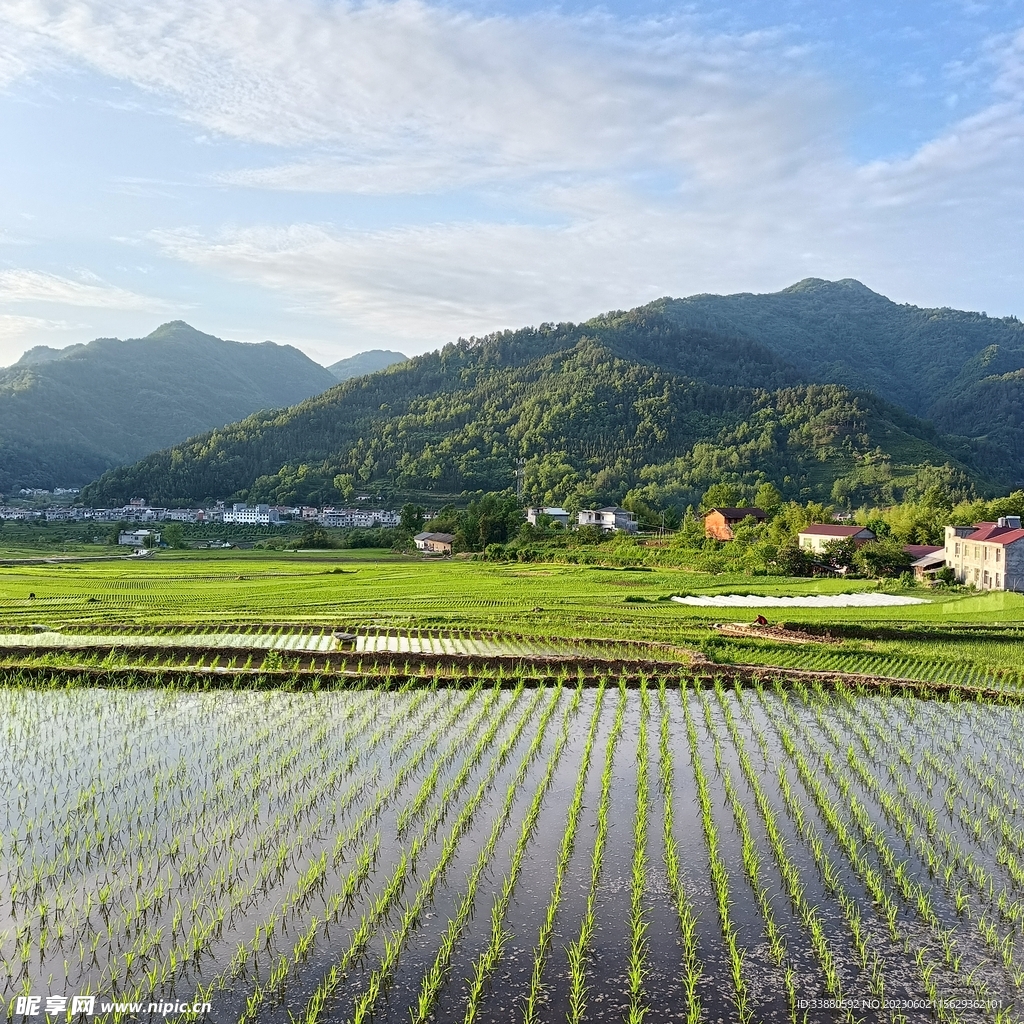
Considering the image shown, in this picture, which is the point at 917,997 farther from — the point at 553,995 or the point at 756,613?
the point at 756,613

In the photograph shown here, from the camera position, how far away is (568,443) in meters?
130

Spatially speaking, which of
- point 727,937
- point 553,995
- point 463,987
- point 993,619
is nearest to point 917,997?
point 727,937

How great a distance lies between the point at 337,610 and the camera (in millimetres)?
31578

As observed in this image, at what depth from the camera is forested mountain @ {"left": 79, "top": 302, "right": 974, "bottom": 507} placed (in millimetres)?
112062

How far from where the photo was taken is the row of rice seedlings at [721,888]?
7.03 m

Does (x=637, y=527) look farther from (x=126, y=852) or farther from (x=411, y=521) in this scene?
(x=126, y=852)

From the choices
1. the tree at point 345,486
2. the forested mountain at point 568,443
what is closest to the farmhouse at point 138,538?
the forested mountain at point 568,443

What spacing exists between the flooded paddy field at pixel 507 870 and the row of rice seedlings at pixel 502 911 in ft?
0.12

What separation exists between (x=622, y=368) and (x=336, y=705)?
469 ft

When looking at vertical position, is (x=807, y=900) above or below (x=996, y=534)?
below

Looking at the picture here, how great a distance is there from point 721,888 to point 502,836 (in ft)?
8.94

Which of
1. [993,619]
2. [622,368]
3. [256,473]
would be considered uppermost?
[622,368]

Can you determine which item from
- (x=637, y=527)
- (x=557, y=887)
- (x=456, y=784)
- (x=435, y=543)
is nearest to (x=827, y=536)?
(x=637, y=527)

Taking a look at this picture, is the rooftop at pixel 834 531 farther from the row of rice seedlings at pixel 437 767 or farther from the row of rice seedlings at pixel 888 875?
the row of rice seedlings at pixel 888 875
